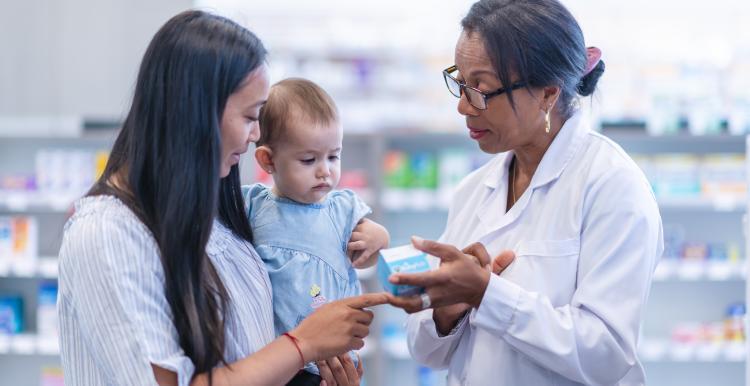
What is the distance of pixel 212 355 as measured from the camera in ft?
4.90

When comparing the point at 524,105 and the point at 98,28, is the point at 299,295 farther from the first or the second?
the point at 98,28

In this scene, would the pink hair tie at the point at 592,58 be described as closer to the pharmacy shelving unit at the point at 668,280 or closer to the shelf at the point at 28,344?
the pharmacy shelving unit at the point at 668,280

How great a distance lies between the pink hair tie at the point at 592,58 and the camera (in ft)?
6.68

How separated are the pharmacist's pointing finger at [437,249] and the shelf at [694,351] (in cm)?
366

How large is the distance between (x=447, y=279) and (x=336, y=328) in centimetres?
25

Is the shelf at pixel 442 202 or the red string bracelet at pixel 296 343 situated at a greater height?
the red string bracelet at pixel 296 343

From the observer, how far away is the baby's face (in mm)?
1979

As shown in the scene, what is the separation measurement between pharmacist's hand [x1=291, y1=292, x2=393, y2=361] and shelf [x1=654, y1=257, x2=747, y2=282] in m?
3.73

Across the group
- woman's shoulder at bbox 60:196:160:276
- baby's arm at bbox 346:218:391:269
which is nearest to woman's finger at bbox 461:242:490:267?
baby's arm at bbox 346:218:391:269

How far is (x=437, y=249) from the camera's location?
170 centimetres

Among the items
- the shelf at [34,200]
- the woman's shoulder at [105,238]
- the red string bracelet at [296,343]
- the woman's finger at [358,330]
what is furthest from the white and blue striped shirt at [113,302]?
the shelf at [34,200]

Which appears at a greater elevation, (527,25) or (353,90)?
(527,25)

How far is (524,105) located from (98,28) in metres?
4.49

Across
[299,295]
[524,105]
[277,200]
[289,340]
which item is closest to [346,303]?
[289,340]
